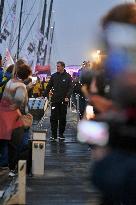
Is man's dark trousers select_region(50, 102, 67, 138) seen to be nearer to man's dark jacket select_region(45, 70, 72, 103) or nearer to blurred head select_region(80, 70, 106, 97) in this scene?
man's dark jacket select_region(45, 70, 72, 103)

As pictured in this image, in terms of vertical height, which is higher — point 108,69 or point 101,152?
point 108,69

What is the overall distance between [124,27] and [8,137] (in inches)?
230

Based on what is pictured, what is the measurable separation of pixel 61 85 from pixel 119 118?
1095 centimetres

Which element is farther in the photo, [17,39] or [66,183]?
[17,39]

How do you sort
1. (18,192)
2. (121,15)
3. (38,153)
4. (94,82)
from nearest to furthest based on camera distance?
(121,15) < (94,82) < (18,192) < (38,153)

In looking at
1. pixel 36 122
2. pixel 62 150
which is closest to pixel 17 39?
pixel 36 122

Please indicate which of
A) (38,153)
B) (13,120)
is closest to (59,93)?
(38,153)

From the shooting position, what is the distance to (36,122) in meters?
18.5

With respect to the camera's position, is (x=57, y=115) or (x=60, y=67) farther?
(x=57, y=115)

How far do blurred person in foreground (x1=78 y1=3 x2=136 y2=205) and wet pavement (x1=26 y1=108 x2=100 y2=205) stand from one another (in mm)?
2041

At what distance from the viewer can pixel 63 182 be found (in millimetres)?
7949

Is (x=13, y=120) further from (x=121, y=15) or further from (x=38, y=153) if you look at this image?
(x=121, y=15)

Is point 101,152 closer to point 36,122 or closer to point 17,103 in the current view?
point 17,103

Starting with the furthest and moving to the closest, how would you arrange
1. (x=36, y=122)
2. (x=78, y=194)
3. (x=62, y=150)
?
(x=36, y=122) → (x=62, y=150) → (x=78, y=194)
